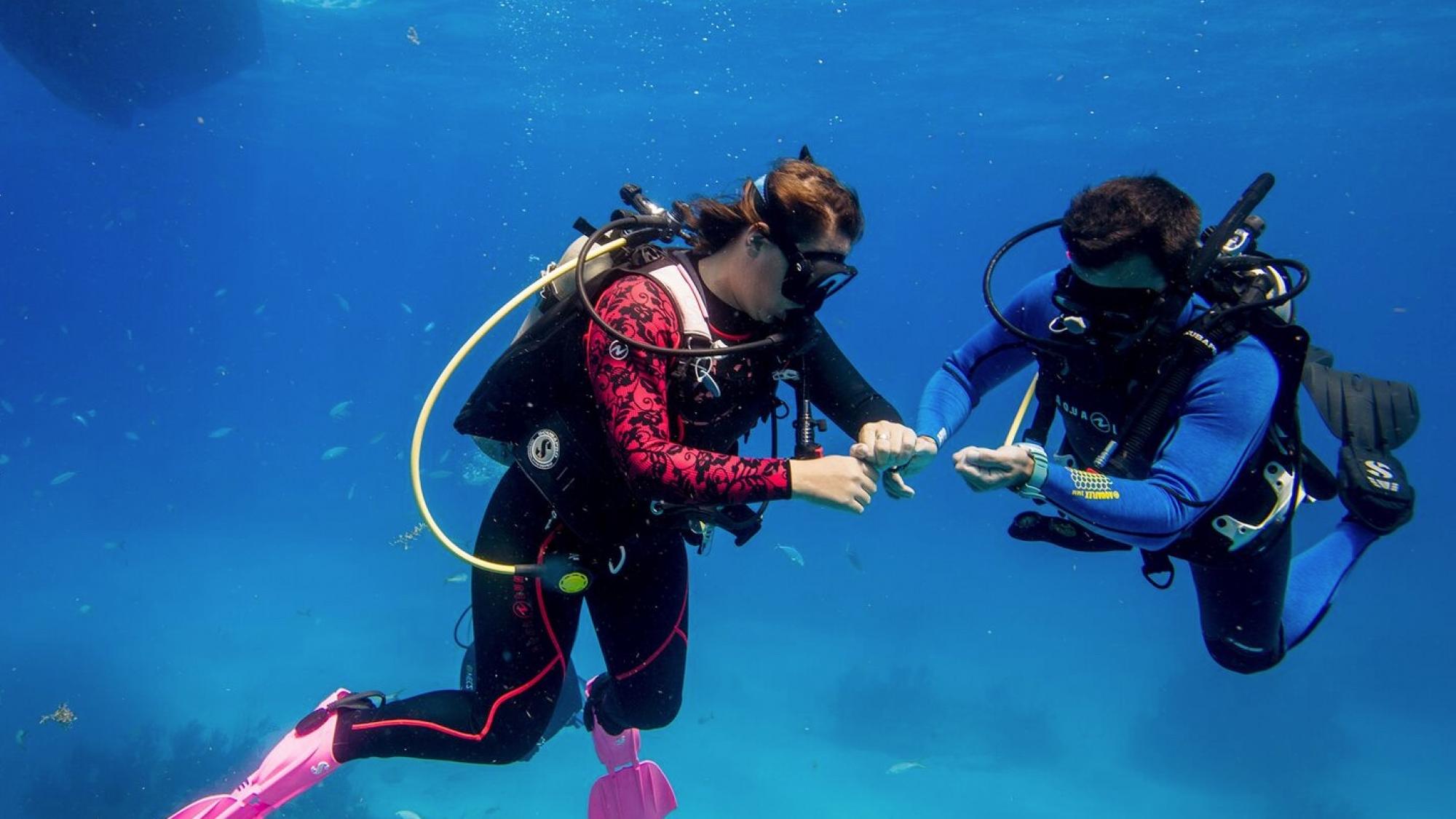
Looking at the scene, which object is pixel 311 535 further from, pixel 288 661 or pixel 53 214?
pixel 53 214

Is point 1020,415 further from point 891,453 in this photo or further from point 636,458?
point 636,458

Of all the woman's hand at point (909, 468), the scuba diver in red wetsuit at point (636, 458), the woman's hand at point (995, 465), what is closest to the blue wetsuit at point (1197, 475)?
the woman's hand at point (995, 465)

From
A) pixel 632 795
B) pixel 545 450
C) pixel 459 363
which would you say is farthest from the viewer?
pixel 632 795

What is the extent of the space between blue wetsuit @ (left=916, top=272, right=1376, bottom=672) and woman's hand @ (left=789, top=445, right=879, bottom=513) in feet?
2.42

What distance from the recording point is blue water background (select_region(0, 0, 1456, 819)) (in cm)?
1497

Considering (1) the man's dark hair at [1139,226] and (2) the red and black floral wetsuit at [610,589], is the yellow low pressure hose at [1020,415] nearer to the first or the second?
(2) the red and black floral wetsuit at [610,589]

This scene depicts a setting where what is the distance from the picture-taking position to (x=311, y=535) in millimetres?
30234

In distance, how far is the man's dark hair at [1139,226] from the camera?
3121 millimetres

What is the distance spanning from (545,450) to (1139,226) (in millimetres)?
2544

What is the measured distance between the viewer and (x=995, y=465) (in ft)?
9.55

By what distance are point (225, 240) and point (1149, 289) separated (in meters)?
107

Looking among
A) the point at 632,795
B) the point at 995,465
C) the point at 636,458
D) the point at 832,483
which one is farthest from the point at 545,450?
the point at 632,795

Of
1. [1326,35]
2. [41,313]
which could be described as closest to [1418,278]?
[1326,35]

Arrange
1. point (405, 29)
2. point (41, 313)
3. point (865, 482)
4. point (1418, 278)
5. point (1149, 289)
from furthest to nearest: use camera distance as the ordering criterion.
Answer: point (41, 313)
point (1418, 278)
point (405, 29)
point (1149, 289)
point (865, 482)
